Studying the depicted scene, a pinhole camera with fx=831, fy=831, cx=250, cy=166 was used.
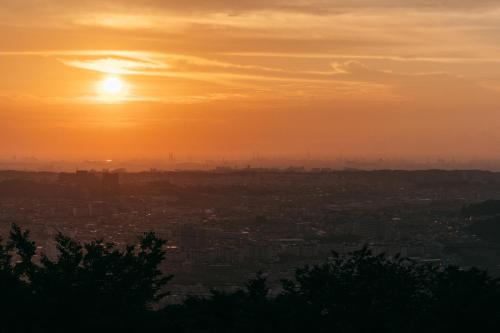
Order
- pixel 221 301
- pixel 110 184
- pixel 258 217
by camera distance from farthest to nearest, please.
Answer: pixel 110 184 < pixel 258 217 < pixel 221 301

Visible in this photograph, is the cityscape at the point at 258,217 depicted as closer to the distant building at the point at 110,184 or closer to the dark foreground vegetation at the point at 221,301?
the distant building at the point at 110,184

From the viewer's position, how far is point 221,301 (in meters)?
20.4

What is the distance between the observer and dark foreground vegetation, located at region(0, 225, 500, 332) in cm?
1814

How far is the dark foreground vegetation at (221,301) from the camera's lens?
18.1m

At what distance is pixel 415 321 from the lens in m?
19.2

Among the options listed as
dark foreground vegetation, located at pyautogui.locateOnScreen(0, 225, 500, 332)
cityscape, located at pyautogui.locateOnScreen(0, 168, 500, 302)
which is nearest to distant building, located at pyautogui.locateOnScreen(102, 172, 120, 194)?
cityscape, located at pyautogui.locateOnScreen(0, 168, 500, 302)

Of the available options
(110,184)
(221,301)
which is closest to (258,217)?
(110,184)

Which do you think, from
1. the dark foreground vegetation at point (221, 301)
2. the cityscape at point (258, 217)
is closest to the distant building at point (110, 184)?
the cityscape at point (258, 217)

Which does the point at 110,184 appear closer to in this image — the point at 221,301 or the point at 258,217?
the point at 258,217

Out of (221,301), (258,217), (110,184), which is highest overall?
(110,184)

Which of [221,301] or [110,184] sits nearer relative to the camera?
[221,301]

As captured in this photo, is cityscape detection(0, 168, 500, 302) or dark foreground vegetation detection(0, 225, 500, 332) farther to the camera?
cityscape detection(0, 168, 500, 302)

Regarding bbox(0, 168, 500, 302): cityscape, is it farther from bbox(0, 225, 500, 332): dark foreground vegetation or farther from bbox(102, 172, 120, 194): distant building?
bbox(0, 225, 500, 332): dark foreground vegetation

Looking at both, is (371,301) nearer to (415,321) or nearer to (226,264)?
(415,321)
